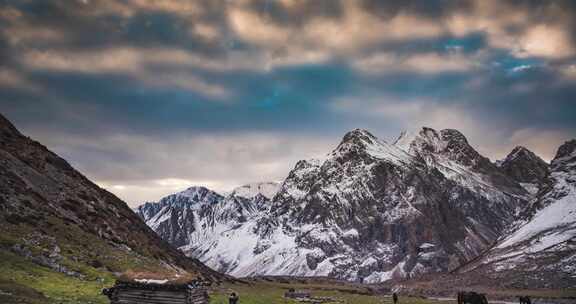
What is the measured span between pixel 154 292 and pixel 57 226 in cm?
5188

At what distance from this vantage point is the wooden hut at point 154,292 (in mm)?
44969

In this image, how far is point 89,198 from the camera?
12269cm

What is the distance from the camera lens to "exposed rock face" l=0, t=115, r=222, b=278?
80.0m

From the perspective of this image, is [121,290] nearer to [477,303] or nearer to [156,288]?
[156,288]

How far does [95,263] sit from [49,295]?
2864cm

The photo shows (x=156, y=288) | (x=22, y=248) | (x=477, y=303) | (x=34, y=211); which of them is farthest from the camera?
(x=34, y=211)

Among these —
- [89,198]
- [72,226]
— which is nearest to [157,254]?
[89,198]

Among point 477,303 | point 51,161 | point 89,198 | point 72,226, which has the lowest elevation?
point 477,303

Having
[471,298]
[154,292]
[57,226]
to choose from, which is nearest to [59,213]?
[57,226]

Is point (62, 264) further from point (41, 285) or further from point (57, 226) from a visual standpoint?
point (57, 226)

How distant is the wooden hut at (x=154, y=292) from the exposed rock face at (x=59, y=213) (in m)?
28.2

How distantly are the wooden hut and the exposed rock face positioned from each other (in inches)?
1111

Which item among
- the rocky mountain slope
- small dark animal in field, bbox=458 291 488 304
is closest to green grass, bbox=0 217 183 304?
the rocky mountain slope

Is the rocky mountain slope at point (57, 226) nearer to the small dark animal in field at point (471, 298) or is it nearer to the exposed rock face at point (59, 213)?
the exposed rock face at point (59, 213)
